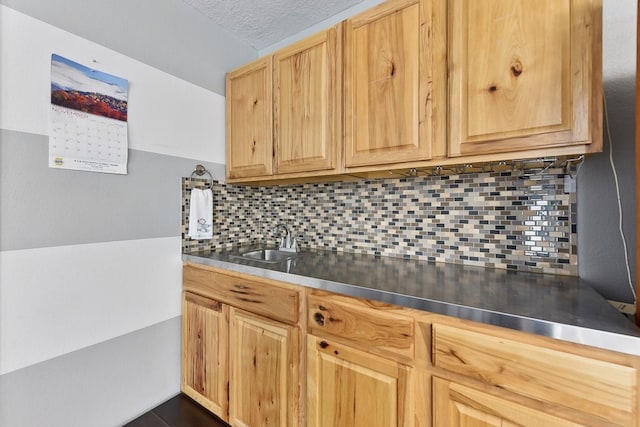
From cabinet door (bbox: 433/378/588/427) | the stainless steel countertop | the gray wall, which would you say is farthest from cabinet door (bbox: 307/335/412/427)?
the gray wall

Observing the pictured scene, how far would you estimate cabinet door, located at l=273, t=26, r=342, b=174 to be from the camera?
1478mm

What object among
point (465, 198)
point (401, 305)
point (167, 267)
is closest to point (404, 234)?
point (465, 198)

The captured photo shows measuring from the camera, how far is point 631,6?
1.13 m

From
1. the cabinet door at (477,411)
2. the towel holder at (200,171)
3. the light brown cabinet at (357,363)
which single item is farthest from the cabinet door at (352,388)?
the towel holder at (200,171)

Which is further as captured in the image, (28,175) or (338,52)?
(338,52)

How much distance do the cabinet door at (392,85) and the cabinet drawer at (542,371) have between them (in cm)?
73

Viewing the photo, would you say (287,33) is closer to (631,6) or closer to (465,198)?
(465,198)

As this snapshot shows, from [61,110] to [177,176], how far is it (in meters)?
0.60

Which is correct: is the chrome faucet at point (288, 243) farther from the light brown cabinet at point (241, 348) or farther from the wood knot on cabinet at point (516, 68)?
the wood knot on cabinet at point (516, 68)

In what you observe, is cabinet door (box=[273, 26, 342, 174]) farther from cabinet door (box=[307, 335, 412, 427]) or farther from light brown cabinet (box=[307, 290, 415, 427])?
cabinet door (box=[307, 335, 412, 427])

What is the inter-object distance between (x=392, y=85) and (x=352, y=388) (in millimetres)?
1267

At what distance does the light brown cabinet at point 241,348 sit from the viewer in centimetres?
127

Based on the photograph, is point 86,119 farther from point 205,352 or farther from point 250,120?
point 205,352

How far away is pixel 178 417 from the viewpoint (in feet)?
5.15
